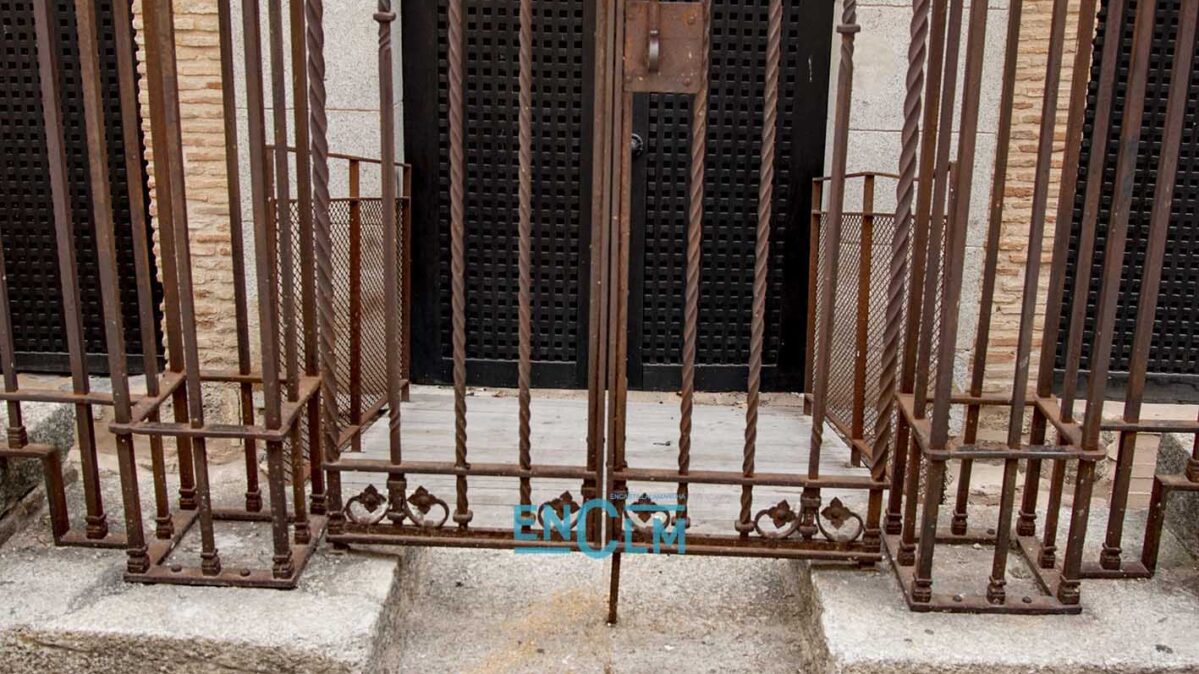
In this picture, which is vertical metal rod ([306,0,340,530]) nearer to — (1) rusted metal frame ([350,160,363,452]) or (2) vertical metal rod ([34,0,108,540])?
(2) vertical metal rod ([34,0,108,540])

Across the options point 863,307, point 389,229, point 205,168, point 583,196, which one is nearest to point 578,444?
point 863,307

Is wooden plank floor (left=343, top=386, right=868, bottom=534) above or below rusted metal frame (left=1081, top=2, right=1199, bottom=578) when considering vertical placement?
below

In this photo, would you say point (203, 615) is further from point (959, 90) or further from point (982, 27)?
point (959, 90)

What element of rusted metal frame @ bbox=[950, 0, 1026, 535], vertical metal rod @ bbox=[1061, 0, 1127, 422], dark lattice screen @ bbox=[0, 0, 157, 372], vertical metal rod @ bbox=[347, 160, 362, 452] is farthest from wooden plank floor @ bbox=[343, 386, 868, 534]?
dark lattice screen @ bbox=[0, 0, 157, 372]

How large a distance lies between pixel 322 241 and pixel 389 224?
0.17m

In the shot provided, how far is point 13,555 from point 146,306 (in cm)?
75

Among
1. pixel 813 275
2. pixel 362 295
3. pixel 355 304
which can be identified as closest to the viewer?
pixel 355 304

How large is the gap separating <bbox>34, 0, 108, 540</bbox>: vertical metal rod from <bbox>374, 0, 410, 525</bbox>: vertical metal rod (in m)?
0.70

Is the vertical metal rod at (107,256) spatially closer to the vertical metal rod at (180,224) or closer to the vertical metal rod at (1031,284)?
the vertical metal rod at (180,224)

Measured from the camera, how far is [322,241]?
A: 2.29 m

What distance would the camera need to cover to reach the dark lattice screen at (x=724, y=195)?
5.38m

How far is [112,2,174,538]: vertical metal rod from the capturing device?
6.66ft

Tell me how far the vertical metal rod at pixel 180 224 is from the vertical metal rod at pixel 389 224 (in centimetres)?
44

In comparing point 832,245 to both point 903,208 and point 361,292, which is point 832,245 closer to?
point 903,208
